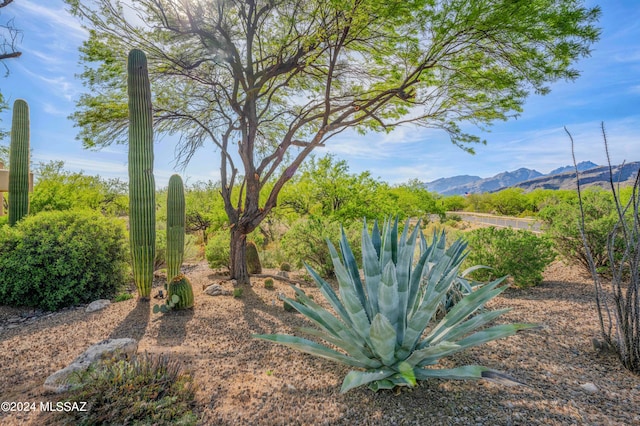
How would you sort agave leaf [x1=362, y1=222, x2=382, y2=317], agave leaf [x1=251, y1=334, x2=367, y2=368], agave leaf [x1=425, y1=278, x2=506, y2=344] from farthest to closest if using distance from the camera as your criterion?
agave leaf [x1=362, y1=222, x2=382, y2=317] → agave leaf [x1=425, y1=278, x2=506, y2=344] → agave leaf [x1=251, y1=334, x2=367, y2=368]

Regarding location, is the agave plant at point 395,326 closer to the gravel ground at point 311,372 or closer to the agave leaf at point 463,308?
the agave leaf at point 463,308

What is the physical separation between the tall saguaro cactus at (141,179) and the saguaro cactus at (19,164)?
14.5ft

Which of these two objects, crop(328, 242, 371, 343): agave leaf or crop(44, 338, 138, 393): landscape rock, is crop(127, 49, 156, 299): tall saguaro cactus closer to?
crop(44, 338, 138, 393): landscape rock

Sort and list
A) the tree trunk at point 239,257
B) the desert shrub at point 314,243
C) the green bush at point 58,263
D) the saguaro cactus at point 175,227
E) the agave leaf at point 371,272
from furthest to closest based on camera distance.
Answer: the desert shrub at point 314,243 → the tree trunk at point 239,257 → the saguaro cactus at point 175,227 → the green bush at point 58,263 → the agave leaf at point 371,272

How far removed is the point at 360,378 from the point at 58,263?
A: 6.27 m

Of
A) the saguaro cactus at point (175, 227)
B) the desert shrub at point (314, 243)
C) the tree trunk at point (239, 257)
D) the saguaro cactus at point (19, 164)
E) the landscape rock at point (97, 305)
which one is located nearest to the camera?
the landscape rock at point (97, 305)

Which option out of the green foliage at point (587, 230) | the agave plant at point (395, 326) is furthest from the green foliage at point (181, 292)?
the green foliage at point (587, 230)

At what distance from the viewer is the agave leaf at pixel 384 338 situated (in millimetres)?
1990

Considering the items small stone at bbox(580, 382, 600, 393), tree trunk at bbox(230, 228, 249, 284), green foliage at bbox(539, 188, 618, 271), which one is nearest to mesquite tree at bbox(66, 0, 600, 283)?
tree trunk at bbox(230, 228, 249, 284)

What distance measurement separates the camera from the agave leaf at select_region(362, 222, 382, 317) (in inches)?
99.8

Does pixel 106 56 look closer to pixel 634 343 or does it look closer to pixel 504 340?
pixel 504 340

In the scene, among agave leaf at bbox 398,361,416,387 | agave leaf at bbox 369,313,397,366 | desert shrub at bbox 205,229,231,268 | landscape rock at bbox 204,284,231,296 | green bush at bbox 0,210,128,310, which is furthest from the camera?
desert shrub at bbox 205,229,231,268

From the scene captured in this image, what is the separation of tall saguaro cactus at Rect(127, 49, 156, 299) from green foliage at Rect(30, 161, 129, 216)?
16.4ft

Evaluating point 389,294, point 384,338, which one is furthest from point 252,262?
point 384,338
